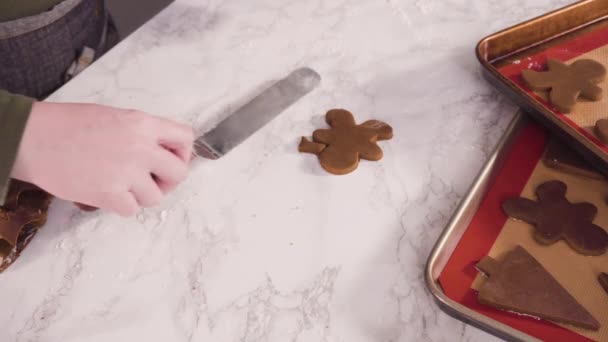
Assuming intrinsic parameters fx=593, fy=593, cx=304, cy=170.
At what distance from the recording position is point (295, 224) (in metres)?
0.62

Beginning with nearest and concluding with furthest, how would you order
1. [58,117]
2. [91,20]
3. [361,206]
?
[58,117] < [361,206] < [91,20]

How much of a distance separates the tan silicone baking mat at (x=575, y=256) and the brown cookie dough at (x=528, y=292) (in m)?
0.01

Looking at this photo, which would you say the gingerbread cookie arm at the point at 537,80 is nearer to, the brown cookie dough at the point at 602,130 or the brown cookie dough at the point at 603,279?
the brown cookie dough at the point at 602,130

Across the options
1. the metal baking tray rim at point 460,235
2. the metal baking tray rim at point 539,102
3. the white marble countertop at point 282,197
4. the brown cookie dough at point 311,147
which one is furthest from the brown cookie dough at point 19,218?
the metal baking tray rim at point 539,102

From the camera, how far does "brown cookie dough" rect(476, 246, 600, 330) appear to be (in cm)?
54

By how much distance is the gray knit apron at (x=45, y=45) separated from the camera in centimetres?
79

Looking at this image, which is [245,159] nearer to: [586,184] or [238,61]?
[238,61]

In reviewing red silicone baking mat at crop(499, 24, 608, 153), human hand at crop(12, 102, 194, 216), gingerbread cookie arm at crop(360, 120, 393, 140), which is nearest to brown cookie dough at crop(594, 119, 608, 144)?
red silicone baking mat at crop(499, 24, 608, 153)

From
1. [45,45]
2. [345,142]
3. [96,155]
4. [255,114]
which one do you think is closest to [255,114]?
[255,114]

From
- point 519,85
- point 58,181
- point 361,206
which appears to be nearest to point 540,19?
point 519,85

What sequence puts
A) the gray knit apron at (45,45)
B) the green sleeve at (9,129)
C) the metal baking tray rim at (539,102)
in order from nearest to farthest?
1. the green sleeve at (9,129)
2. the metal baking tray rim at (539,102)
3. the gray knit apron at (45,45)

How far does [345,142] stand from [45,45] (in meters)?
0.45

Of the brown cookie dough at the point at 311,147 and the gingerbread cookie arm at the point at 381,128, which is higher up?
the brown cookie dough at the point at 311,147

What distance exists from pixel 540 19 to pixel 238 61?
396mm
